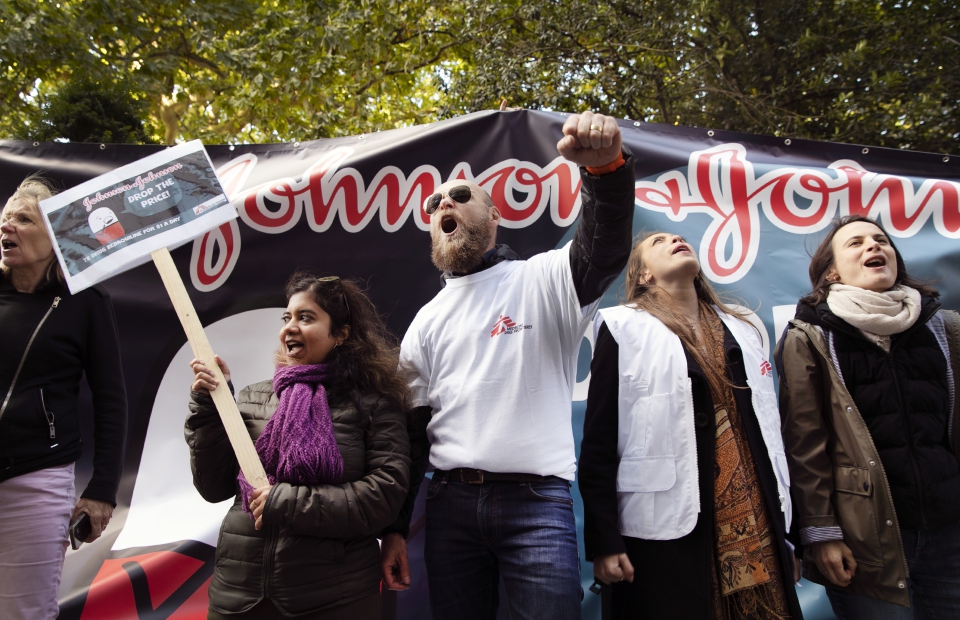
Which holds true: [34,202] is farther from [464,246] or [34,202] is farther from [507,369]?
[507,369]

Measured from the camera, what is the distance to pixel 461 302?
2340 millimetres

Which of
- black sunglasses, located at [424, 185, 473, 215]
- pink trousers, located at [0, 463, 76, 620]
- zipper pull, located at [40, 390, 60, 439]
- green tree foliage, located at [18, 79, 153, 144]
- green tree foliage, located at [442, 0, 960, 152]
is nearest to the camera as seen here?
pink trousers, located at [0, 463, 76, 620]

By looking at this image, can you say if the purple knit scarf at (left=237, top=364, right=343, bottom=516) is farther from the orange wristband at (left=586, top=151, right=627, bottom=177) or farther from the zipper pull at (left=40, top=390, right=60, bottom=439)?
the orange wristband at (left=586, top=151, right=627, bottom=177)

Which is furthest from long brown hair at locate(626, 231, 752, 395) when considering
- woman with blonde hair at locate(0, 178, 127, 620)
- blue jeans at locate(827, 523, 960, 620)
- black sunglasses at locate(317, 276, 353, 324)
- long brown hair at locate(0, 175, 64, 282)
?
long brown hair at locate(0, 175, 64, 282)

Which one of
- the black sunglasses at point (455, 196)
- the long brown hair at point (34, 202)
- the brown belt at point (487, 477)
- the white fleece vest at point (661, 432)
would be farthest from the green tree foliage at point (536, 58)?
the white fleece vest at point (661, 432)

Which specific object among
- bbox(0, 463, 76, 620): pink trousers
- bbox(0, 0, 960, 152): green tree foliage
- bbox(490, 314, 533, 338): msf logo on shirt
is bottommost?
bbox(0, 463, 76, 620): pink trousers

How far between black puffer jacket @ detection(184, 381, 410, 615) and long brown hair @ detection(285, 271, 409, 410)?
0.07 metres

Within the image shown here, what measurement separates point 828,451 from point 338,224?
234 centimetres

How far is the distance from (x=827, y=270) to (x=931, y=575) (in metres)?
1.09

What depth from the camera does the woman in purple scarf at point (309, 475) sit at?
6.14ft

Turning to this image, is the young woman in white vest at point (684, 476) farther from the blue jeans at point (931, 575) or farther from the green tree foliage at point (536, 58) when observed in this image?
the green tree foliage at point (536, 58)

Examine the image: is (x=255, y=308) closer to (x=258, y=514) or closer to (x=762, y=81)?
(x=258, y=514)

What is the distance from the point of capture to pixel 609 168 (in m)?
1.78

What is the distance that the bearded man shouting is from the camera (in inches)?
76.4
